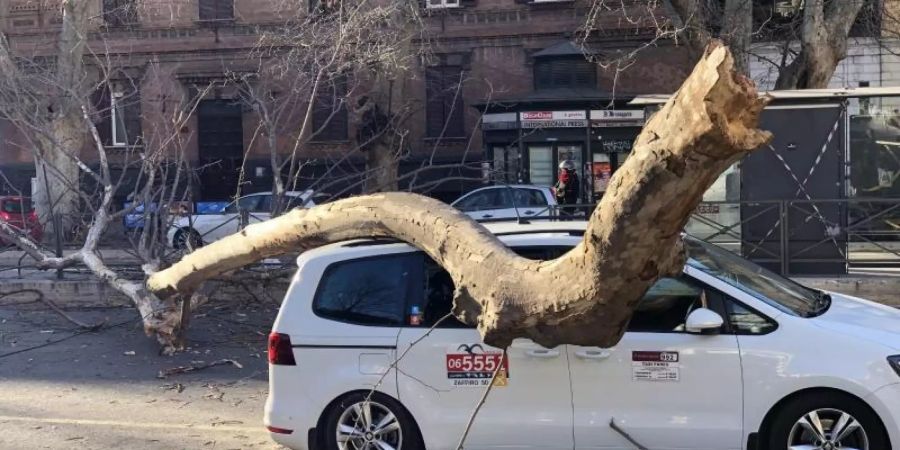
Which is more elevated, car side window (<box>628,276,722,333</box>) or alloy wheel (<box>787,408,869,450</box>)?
car side window (<box>628,276,722,333</box>)

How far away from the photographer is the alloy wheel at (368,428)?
18.3ft

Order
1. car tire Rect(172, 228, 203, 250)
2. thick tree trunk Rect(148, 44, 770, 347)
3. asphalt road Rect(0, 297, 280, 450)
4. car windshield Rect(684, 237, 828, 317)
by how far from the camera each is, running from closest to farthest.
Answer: thick tree trunk Rect(148, 44, 770, 347)
car windshield Rect(684, 237, 828, 317)
asphalt road Rect(0, 297, 280, 450)
car tire Rect(172, 228, 203, 250)

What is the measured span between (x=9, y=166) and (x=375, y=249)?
97.8 feet

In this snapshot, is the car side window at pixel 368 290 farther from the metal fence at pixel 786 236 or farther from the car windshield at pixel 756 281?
the metal fence at pixel 786 236

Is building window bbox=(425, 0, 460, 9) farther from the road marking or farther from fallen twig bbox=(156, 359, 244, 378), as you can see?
the road marking

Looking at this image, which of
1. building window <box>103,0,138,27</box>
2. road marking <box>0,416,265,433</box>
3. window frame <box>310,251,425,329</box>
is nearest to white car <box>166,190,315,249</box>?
road marking <box>0,416,265,433</box>

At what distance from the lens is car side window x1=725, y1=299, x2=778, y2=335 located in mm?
5242

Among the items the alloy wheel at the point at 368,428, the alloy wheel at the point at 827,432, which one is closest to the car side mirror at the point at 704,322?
the alloy wheel at the point at 827,432

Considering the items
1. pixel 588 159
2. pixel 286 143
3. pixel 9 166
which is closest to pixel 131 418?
pixel 588 159

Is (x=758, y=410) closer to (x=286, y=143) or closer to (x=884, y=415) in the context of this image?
(x=884, y=415)

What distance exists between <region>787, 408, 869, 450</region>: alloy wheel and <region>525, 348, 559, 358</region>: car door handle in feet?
4.70

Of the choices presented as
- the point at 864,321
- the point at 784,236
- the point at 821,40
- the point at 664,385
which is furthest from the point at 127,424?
→ the point at 821,40

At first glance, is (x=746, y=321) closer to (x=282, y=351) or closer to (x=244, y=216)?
A: (x=282, y=351)

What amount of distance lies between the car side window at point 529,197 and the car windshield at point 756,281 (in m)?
12.6
